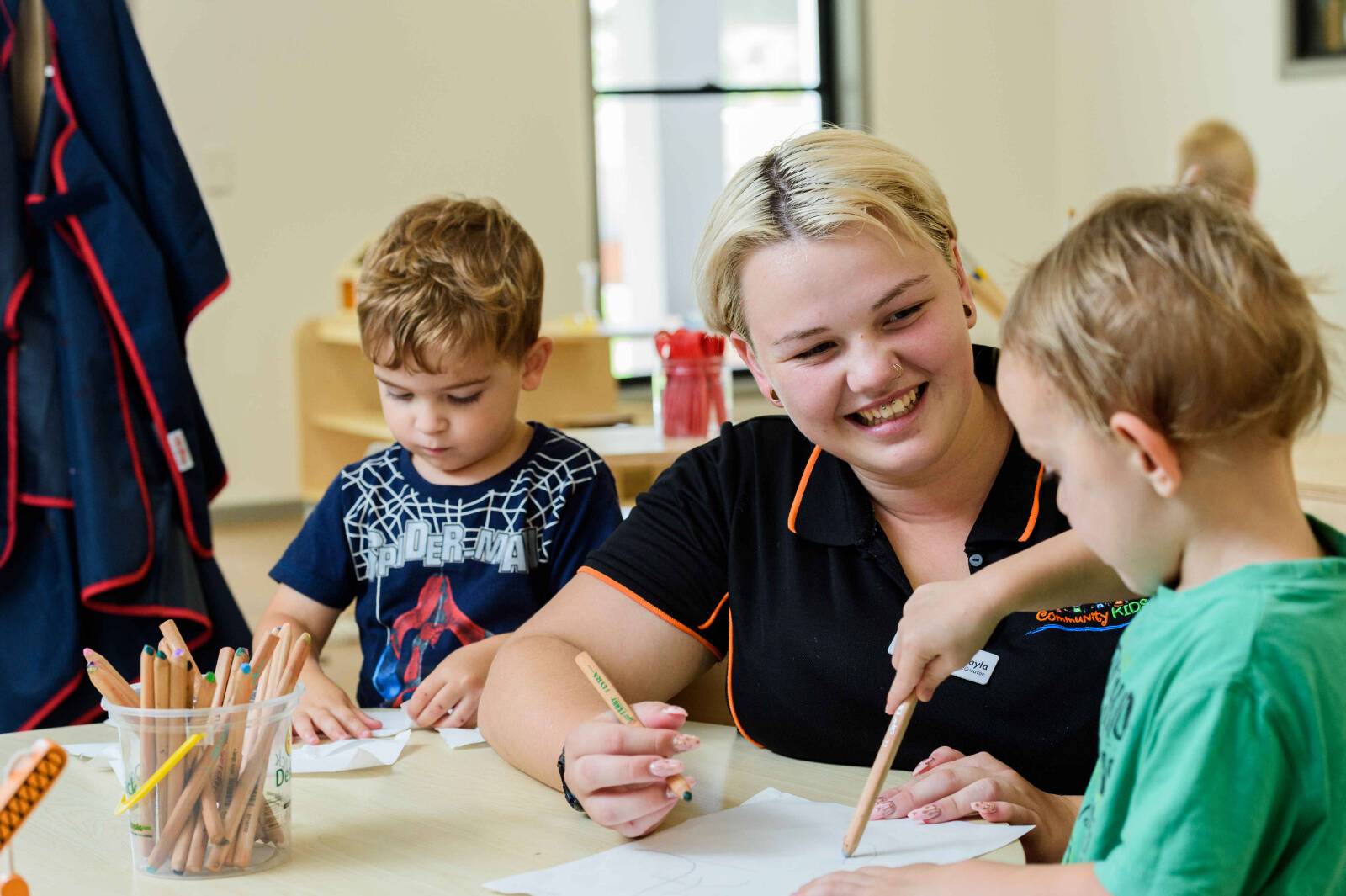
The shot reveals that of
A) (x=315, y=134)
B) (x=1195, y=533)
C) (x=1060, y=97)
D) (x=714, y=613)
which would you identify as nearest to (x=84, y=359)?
(x=714, y=613)

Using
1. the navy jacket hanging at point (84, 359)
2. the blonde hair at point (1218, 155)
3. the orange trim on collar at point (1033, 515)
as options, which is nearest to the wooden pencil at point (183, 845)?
the orange trim on collar at point (1033, 515)

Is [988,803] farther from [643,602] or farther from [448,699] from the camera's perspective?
[448,699]

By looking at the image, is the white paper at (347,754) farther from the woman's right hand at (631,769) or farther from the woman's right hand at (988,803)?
the woman's right hand at (988,803)

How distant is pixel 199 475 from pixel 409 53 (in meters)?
3.01

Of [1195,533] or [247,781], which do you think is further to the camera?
[247,781]

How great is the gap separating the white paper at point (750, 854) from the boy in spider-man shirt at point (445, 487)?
666mm

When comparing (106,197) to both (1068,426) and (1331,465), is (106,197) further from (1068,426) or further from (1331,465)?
(1331,465)

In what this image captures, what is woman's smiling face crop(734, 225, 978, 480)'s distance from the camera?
1.22 metres

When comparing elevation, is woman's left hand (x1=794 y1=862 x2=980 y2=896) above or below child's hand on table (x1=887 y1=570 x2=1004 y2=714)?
below

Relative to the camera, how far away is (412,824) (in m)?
1.13

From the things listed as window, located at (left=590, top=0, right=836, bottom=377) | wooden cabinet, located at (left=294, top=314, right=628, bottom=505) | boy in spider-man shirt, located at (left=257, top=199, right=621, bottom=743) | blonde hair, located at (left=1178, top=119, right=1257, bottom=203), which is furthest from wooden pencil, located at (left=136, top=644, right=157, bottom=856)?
window, located at (left=590, top=0, right=836, bottom=377)

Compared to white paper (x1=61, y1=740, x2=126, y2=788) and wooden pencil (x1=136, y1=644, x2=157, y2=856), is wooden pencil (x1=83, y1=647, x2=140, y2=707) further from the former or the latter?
white paper (x1=61, y1=740, x2=126, y2=788)

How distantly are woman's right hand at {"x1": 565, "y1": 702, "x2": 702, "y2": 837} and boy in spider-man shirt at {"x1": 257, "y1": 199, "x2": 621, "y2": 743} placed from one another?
63 cm

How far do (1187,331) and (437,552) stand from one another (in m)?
→ 1.18
